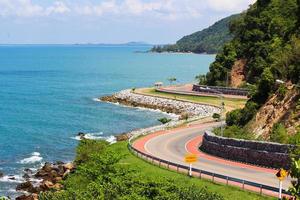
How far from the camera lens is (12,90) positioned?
150 m

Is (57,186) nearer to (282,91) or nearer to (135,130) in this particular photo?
(282,91)

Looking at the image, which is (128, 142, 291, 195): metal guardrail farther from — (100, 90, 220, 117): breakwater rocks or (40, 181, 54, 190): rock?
(100, 90, 220, 117): breakwater rocks

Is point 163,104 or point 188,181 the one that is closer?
point 188,181

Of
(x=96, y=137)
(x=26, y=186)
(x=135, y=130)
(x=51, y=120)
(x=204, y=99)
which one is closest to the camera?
(x=26, y=186)

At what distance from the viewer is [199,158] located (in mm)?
51438

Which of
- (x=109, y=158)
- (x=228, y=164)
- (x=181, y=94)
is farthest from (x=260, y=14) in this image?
(x=109, y=158)

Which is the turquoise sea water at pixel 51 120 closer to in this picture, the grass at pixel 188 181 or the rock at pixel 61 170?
the rock at pixel 61 170

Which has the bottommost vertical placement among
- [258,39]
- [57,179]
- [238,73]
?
[57,179]

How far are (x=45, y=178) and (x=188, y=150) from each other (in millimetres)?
15720

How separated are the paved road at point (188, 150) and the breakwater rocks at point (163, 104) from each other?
2178cm

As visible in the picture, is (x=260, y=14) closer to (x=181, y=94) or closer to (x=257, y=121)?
(x=181, y=94)

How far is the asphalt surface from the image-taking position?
42775 millimetres

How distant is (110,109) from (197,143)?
50.7 m

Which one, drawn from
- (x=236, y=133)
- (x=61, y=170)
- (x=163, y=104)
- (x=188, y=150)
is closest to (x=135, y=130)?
(x=163, y=104)
